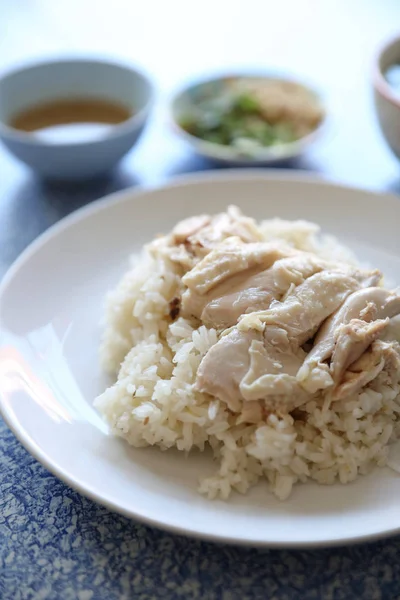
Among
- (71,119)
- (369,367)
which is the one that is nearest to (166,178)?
(71,119)

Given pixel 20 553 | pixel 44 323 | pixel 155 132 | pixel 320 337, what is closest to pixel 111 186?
pixel 155 132

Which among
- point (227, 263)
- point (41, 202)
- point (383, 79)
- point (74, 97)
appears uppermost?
point (383, 79)

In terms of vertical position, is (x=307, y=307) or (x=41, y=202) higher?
(x=307, y=307)

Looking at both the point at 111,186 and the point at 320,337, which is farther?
the point at 111,186

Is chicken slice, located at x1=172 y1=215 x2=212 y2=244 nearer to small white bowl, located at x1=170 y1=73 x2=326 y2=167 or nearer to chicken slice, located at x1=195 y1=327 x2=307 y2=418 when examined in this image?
chicken slice, located at x1=195 y1=327 x2=307 y2=418

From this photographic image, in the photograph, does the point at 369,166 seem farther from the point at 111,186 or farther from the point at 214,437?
the point at 214,437

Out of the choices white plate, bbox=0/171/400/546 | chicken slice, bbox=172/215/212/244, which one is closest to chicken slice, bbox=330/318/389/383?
Result: white plate, bbox=0/171/400/546

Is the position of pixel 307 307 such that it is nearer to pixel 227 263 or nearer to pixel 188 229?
pixel 227 263

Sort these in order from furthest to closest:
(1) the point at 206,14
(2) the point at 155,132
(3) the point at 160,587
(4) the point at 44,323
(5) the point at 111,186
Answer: (1) the point at 206,14, (2) the point at 155,132, (5) the point at 111,186, (4) the point at 44,323, (3) the point at 160,587
